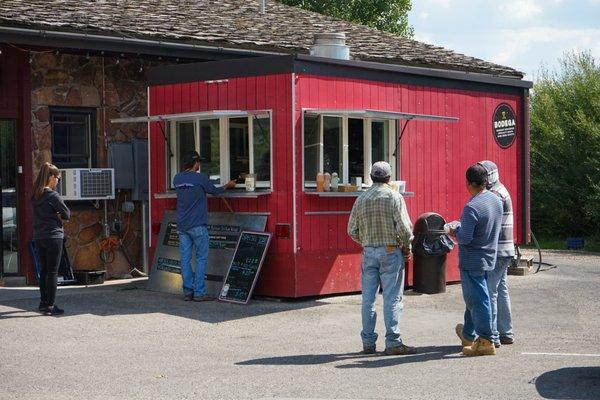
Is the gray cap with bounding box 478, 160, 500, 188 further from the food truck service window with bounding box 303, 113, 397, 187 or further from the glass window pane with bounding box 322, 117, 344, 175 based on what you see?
the glass window pane with bounding box 322, 117, 344, 175

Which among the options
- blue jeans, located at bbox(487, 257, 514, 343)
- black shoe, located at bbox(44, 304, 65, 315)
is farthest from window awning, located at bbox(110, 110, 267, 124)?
blue jeans, located at bbox(487, 257, 514, 343)

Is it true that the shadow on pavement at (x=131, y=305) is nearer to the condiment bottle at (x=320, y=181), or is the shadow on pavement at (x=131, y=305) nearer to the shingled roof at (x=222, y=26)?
the condiment bottle at (x=320, y=181)

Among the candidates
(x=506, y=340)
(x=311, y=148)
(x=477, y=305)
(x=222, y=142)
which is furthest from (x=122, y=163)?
(x=477, y=305)

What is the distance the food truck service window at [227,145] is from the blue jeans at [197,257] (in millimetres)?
971

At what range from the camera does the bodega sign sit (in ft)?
57.8

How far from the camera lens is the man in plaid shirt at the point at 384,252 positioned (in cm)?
1052

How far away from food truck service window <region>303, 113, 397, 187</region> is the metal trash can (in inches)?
35.1

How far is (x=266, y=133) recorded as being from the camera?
47.8ft

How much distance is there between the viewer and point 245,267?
14227 millimetres

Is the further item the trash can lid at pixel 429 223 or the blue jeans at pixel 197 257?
the trash can lid at pixel 429 223

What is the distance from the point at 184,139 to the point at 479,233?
6.55 meters

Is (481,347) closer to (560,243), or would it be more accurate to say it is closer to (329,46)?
(329,46)

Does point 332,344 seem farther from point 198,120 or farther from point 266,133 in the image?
point 198,120

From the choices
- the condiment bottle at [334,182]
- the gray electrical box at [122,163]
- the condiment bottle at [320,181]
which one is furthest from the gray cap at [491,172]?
the gray electrical box at [122,163]
